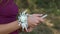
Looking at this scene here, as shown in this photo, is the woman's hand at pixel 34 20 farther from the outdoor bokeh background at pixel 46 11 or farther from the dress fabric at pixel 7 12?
the outdoor bokeh background at pixel 46 11

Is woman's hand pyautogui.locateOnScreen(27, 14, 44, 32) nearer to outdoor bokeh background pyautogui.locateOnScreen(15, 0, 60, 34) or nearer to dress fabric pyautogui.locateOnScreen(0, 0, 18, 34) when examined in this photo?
dress fabric pyautogui.locateOnScreen(0, 0, 18, 34)

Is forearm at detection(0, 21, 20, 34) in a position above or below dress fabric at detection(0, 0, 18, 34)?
below

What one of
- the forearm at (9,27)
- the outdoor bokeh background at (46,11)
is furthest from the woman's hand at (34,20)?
the outdoor bokeh background at (46,11)

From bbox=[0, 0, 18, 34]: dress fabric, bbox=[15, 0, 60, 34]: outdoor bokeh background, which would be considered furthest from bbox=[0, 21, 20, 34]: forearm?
bbox=[15, 0, 60, 34]: outdoor bokeh background

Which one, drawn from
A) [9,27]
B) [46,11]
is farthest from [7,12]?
[46,11]

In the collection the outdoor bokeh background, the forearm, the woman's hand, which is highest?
the woman's hand

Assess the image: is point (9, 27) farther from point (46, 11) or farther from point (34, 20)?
point (46, 11)
